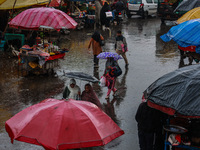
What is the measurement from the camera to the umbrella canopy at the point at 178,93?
5113 millimetres

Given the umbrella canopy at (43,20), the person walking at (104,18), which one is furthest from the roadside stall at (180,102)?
the person walking at (104,18)

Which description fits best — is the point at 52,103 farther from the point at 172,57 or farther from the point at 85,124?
A: the point at 172,57

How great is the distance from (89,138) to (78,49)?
496 inches

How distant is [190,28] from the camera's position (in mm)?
7777

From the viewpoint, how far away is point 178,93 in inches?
210

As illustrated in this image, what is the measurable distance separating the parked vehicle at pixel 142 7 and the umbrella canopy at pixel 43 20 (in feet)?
62.7

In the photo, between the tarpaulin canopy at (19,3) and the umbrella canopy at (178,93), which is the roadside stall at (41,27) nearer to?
the tarpaulin canopy at (19,3)

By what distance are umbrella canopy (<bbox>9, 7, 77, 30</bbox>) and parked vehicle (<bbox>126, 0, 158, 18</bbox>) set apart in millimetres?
19112

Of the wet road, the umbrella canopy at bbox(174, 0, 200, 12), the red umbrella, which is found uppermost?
the umbrella canopy at bbox(174, 0, 200, 12)

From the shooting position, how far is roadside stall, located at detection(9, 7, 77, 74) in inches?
462

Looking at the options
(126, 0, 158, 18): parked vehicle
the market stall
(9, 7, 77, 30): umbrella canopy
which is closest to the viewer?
(9, 7, 77, 30): umbrella canopy

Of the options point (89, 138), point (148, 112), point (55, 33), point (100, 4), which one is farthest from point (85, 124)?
point (100, 4)

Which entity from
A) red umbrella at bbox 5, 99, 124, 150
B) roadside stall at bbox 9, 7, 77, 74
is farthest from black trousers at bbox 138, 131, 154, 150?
roadside stall at bbox 9, 7, 77, 74

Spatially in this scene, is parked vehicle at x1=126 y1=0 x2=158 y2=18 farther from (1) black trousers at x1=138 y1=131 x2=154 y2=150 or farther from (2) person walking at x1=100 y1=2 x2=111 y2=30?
(1) black trousers at x1=138 y1=131 x2=154 y2=150
